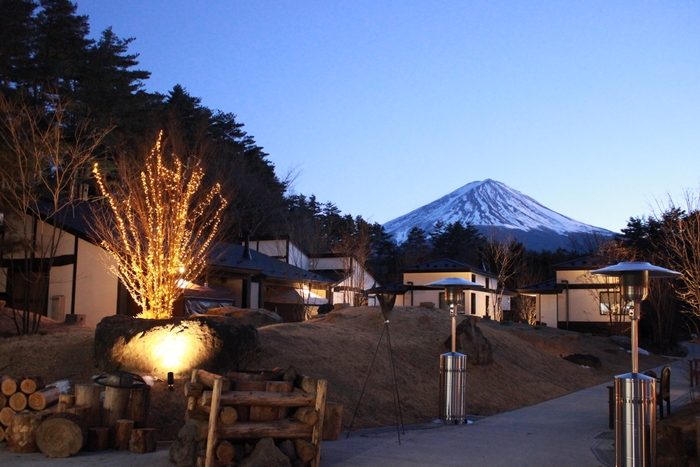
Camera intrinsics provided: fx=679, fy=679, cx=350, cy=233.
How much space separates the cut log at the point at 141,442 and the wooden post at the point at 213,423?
1.60 meters

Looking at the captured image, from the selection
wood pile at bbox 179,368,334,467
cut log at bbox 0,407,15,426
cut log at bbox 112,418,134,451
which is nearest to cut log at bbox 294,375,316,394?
wood pile at bbox 179,368,334,467

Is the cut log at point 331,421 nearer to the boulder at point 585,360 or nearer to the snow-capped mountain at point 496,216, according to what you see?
the boulder at point 585,360

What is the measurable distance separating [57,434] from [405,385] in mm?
8160

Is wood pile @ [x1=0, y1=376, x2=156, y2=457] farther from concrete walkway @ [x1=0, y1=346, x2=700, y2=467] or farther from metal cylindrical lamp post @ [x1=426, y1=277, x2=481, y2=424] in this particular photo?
metal cylindrical lamp post @ [x1=426, y1=277, x2=481, y2=424]

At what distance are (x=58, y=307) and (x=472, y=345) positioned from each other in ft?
42.9

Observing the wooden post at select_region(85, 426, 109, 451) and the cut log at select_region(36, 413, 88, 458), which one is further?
the wooden post at select_region(85, 426, 109, 451)

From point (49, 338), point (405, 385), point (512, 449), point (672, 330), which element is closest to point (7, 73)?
point (49, 338)

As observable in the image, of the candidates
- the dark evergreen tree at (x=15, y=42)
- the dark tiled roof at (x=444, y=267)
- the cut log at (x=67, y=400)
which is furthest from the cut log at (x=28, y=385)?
the dark tiled roof at (x=444, y=267)

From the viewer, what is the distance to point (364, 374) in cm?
1470

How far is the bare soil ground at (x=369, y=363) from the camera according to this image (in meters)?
12.7

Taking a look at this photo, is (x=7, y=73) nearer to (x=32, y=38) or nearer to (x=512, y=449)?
(x=32, y=38)

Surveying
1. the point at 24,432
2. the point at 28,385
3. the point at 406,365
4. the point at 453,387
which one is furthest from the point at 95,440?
the point at 406,365

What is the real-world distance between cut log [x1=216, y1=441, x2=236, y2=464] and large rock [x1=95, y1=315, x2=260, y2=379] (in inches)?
181

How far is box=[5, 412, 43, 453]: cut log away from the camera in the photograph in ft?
28.8
